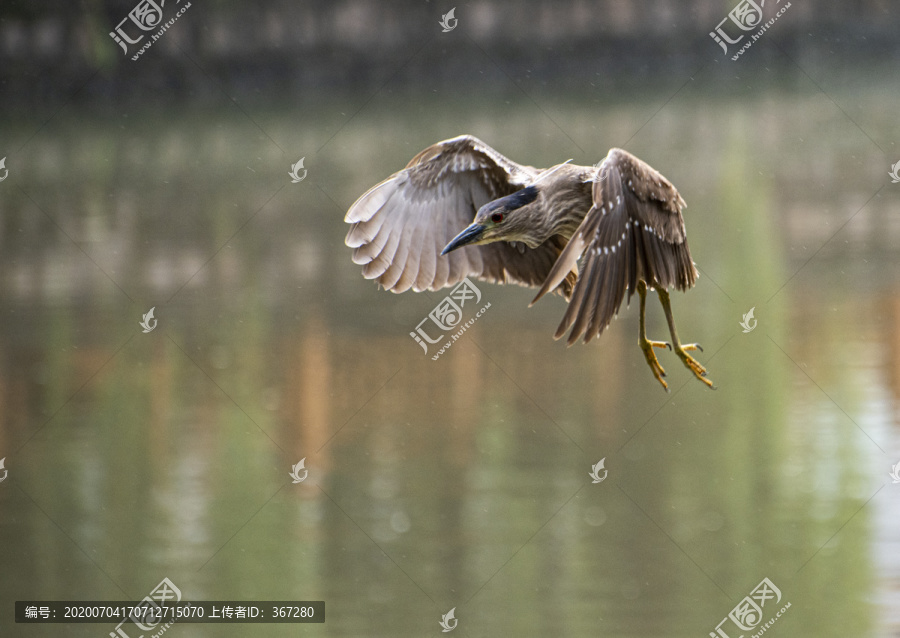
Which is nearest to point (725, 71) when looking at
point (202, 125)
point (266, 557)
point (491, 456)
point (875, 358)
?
point (202, 125)

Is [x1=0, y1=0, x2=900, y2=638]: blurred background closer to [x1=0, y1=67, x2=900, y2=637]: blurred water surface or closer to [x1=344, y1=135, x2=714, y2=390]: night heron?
[x1=0, y1=67, x2=900, y2=637]: blurred water surface

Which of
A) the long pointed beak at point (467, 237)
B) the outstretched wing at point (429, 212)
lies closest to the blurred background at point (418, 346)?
the outstretched wing at point (429, 212)

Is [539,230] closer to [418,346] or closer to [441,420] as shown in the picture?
[441,420]

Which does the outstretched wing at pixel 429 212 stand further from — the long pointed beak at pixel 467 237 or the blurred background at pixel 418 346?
the blurred background at pixel 418 346

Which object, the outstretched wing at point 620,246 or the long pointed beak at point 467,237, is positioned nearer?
the outstretched wing at point 620,246

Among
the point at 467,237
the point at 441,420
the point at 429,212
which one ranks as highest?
the point at 429,212

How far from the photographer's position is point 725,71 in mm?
44750

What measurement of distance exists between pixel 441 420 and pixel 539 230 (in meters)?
12.8

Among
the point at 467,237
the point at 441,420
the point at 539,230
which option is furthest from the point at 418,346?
the point at 467,237

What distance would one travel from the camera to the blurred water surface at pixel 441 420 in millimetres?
14656

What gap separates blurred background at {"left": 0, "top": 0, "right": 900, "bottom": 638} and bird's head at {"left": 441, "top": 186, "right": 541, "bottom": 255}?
6.91m

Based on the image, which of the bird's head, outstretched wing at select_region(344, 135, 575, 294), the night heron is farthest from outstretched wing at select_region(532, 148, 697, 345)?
outstretched wing at select_region(344, 135, 575, 294)

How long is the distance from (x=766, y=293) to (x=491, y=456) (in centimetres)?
847

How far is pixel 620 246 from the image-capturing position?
6.94 metres
